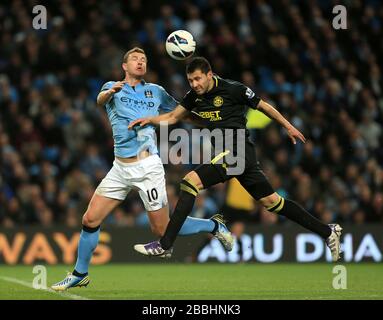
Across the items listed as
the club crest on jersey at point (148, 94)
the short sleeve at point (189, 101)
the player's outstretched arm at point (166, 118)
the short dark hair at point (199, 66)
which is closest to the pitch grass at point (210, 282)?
the player's outstretched arm at point (166, 118)

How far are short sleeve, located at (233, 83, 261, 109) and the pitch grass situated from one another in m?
1.91

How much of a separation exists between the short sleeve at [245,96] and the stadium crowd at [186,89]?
589 cm

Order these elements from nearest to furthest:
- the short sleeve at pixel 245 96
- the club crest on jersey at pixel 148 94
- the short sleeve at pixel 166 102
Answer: the short sleeve at pixel 245 96 → the club crest on jersey at pixel 148 94 → the short sleeve at pixel 166 102

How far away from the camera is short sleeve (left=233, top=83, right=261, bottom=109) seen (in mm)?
10023

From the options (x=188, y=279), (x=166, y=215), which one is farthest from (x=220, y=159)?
(x=188, y=279)

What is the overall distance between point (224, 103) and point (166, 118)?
24.2 inches

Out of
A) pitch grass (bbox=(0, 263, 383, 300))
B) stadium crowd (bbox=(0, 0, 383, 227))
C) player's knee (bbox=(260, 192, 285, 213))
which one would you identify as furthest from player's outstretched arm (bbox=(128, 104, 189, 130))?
stadium crowd (bbox=(0, 0, 383, 227))

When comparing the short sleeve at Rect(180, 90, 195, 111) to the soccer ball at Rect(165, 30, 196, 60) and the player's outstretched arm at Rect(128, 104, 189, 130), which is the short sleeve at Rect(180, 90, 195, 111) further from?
the soccer ball at Rect(165, 30, 196, 60)

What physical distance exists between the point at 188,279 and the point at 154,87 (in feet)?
9.61

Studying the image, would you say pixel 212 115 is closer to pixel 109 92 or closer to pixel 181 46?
pixel 181 46

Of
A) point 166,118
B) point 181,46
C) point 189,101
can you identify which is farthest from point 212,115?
point 181,46

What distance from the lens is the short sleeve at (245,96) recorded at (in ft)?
32.9

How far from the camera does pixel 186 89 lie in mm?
17375

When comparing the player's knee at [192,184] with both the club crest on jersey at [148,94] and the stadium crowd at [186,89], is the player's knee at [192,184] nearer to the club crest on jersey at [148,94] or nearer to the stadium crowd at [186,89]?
the club crest on jersey at [148,94]
